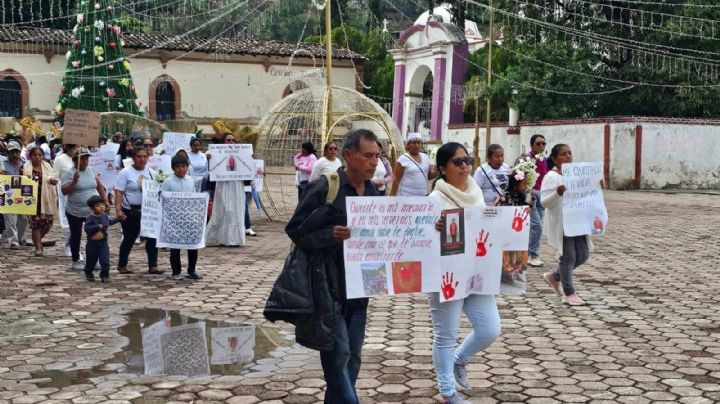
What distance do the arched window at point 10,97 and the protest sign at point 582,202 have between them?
107 feet

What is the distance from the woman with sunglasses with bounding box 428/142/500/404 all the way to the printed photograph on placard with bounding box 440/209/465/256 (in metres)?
0.10

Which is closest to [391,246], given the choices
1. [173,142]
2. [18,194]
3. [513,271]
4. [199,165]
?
[513,271]

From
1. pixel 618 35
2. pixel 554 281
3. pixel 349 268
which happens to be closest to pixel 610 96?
pixel 618 35

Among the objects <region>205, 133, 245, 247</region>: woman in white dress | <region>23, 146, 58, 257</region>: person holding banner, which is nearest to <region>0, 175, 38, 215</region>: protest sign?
<region>23, 146, 58, 257</region>: person holding banner

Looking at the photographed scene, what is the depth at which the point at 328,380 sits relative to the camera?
4.17 metres

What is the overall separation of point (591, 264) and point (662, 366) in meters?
5.19

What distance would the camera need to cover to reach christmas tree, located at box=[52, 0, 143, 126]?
31.4 meters

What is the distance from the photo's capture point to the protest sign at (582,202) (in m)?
7.80

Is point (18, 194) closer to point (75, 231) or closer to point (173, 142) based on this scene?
point (75, 231)

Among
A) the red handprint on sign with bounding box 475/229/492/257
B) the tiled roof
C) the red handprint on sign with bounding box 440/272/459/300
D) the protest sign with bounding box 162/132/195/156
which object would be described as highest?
the tiled roof

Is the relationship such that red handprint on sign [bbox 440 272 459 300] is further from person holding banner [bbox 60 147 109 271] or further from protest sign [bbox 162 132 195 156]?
protest sign [bbox 162 132 195 156]

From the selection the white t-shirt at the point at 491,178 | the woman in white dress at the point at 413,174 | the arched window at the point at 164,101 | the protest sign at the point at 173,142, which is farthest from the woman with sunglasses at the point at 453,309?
the arched window at the point at 164,101

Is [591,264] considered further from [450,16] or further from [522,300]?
[450,16]

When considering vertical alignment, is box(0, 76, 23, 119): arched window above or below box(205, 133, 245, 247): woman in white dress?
above
